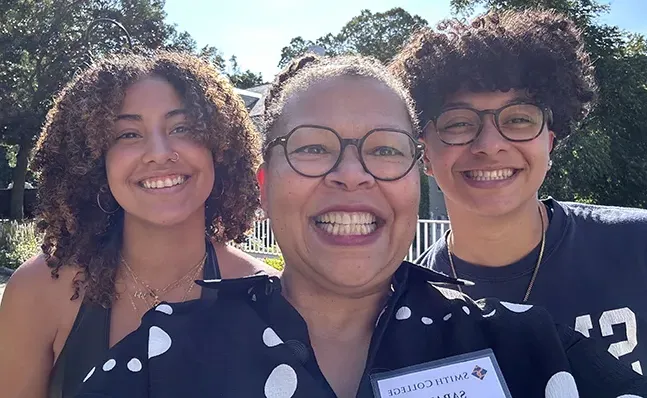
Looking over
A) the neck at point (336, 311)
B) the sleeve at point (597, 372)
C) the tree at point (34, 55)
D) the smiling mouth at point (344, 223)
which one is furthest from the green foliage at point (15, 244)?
the sleeve at point (597, 372)

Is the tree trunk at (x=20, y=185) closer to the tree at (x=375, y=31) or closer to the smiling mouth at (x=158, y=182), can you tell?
the smiling mouth at (x=158, y=182)

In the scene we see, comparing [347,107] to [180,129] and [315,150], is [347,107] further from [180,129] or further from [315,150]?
[180,129]

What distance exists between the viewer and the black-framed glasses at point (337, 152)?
1576 mm

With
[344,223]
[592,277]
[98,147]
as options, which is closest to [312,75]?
[344,223]

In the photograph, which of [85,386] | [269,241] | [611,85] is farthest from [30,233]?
[611,85]

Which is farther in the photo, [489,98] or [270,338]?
[489,98]

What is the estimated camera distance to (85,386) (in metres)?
1.42

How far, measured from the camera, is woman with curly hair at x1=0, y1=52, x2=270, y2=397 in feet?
7.35

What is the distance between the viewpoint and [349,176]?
1.55m

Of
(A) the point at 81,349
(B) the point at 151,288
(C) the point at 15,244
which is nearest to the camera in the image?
(A) the point at 81,349

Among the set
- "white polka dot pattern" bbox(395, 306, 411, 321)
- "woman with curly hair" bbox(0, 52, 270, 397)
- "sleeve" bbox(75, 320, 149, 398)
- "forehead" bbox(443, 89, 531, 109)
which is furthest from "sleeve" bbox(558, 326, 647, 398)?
"woman with curly hair" bbox(0, 52, 270, 397)

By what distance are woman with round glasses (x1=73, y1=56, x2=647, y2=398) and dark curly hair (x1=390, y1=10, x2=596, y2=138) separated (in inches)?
26.8

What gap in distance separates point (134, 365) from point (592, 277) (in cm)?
170

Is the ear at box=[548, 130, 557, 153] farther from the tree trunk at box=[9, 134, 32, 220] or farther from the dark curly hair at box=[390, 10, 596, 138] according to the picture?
the tree trunk at box=[9, 134, 32, 220]
